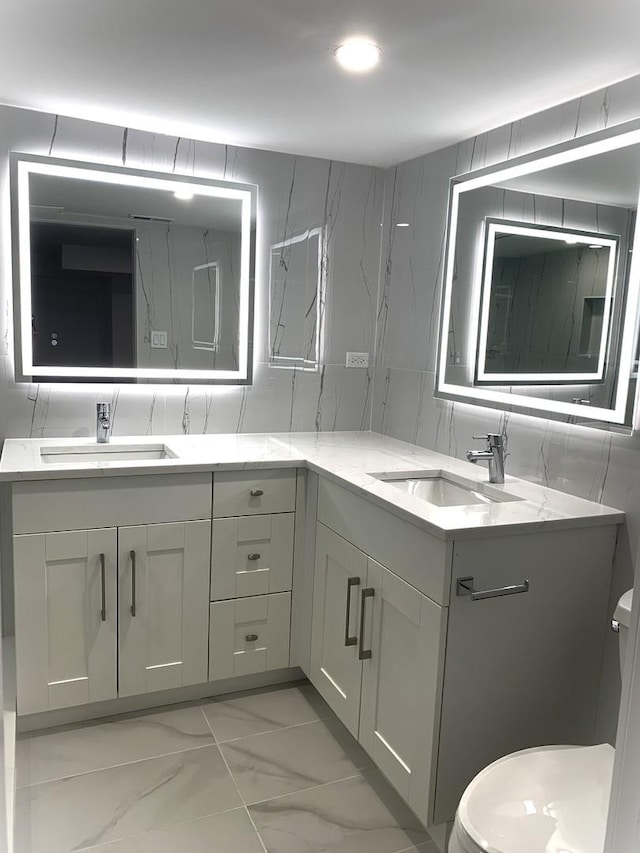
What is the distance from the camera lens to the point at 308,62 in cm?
191

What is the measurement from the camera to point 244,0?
5.15 ft

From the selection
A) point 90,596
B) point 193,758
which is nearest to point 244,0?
point 90,596

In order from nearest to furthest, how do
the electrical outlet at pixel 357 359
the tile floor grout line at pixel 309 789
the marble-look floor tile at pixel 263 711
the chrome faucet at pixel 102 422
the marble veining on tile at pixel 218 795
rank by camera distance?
the marble veining on tile at pixel 218 795, the tile floor grout line at pixel 309 789, the marble-look floor tile at pixel 263 711, the chrome faucet at pixel 102 422, the electrical outlet at pixel 357 359

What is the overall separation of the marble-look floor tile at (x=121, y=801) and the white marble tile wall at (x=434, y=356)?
118 cm

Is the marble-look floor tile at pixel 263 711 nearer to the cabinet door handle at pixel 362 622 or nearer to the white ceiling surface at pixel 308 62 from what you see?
the cabinet door handle at pixel 362 622

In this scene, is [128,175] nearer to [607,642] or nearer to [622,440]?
[622,440]

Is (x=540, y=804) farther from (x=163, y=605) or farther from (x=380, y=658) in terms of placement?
(x=163, y=605)

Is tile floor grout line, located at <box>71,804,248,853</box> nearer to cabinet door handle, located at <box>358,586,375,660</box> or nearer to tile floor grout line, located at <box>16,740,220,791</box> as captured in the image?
tile floor grout line, located at <box>16,740,220,791</box>

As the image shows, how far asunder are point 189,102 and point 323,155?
75cm

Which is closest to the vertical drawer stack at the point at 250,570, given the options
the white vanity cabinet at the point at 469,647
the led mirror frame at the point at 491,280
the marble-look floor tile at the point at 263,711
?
the marble-look floor tile at the point at 263,711

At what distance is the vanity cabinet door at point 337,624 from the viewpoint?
2.12 metres

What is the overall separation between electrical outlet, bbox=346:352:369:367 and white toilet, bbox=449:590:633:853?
5.88ft

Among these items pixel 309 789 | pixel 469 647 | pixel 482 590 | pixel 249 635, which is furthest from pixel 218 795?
pixel 482 590

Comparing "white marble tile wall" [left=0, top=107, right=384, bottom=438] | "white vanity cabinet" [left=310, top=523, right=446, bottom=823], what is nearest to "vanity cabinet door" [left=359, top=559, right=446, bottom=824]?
"white vanity cabinet" [left=310, top=523, right=446, bottom=823]
